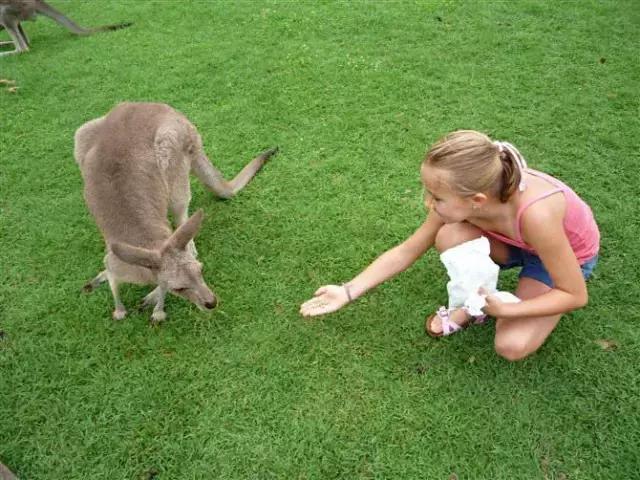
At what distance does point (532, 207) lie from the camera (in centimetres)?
200

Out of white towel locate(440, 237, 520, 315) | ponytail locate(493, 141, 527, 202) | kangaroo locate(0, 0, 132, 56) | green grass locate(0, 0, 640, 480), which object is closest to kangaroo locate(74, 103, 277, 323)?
green grass locate(0, 0, 640, 480)

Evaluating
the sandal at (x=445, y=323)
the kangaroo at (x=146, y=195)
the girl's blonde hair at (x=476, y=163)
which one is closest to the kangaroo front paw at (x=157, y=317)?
the kangaroo at (x=146, y=195)

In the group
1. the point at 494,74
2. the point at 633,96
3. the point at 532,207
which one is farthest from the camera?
the point at 494,74

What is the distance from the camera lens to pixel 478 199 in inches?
77.9

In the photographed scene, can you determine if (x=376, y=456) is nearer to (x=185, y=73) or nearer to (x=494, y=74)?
(x=494, y=74)

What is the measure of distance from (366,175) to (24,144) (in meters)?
2.86

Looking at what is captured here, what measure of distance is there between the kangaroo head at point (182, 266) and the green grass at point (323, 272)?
284 millimetres

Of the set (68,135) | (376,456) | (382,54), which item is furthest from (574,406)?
(68,135)

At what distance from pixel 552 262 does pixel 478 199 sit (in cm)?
39

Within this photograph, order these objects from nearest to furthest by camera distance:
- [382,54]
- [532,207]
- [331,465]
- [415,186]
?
[532,207]
[331,465]
[415,186]
[382,54]

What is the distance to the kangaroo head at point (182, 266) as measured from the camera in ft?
8.32

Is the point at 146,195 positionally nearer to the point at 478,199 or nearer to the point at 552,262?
the point at 478,199

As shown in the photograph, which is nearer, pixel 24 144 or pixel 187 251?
pixel 187 251

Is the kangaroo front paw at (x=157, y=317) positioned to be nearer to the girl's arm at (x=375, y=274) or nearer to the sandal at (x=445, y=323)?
the girl's arm at (x=375, y=274)
